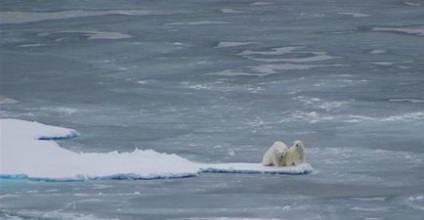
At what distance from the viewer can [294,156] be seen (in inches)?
403

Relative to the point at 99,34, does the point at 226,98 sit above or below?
below

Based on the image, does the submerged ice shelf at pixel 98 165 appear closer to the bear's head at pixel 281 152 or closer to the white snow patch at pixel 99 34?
the bear's head at pixel 281 152

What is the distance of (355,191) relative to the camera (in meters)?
9.39

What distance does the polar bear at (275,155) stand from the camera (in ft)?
33.0

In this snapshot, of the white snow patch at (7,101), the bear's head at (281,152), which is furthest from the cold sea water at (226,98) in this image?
the bear's head at (281,152)

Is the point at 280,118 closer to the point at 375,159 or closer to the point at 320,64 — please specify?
the point at 375,159

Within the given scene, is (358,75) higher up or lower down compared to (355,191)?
higher up

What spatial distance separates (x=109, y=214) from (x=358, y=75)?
23.1ft

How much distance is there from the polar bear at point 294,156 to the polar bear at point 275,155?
4 cm

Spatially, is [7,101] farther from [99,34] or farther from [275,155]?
[99,34]

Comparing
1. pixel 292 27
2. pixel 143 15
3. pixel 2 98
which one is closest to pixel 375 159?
pixel 2 98

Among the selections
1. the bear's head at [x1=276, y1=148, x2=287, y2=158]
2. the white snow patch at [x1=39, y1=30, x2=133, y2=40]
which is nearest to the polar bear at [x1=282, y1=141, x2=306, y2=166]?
the bear's head at [x1=276, y1=148, x2=287, y2=158]

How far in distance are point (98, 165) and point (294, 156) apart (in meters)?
1.39

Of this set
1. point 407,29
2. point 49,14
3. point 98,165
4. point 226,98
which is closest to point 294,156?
point 98,165
